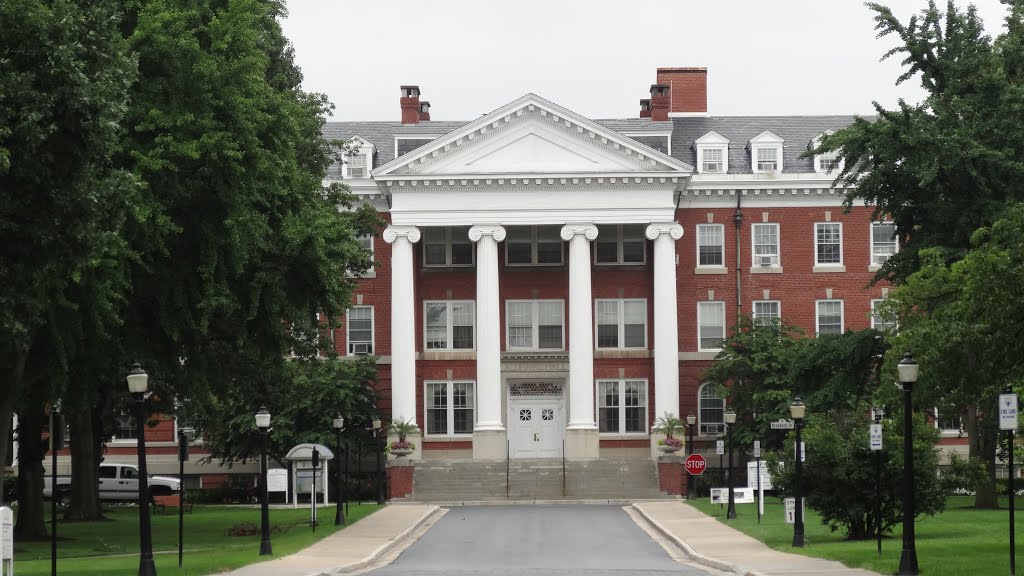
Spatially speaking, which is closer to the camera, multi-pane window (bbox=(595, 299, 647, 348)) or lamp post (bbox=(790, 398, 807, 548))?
lamp post (bbox=(790, 398, 807, 548))

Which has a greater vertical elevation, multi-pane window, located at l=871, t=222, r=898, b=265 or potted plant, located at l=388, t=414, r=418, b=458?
multi-pane window, located at l=871, t=222, r=898, b=265

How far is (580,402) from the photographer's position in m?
58.3

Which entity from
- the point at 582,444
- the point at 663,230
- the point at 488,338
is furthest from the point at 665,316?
the point at 488,338

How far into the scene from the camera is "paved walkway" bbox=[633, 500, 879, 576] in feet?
79.1

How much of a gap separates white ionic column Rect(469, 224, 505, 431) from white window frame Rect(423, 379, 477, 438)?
8.68 ft

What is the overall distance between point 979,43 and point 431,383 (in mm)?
27622

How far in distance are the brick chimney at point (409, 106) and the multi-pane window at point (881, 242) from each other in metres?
20.1

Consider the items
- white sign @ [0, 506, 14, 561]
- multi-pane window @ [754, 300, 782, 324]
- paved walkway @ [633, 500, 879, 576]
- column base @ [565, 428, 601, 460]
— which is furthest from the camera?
multi-pane window @ [754, 300, 782, 324]

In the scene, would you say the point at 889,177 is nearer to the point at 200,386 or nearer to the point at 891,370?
the point at 891,370

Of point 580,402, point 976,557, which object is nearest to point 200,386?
point 976,557

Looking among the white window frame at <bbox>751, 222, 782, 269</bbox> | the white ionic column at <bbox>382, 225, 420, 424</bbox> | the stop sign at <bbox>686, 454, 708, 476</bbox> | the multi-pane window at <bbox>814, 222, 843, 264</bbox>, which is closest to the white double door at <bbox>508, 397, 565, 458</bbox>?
the white ionic column at <bbox>382, 225, 420, 424</bbox>

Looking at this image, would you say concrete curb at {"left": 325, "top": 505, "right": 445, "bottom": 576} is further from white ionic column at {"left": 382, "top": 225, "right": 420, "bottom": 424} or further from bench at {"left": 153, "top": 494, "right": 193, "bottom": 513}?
bench at {"left": 153, "top": 494, "right": 193, "bottom": 513}

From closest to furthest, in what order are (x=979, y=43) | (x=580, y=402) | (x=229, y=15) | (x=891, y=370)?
(x=229, y=15)
(x=891, y=370)
(x=979, y=43)
(x=580, y=402)

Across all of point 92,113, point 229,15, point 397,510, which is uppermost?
point 229,15
